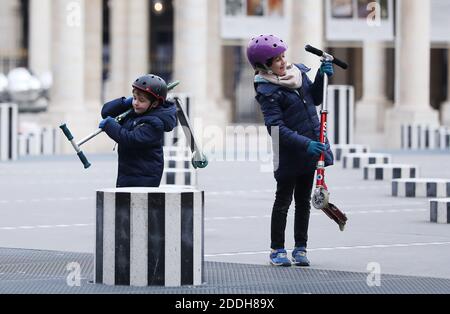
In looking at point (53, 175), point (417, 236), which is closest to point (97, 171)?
point (53, 175)

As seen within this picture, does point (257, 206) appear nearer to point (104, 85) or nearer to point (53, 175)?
point (53, 175)

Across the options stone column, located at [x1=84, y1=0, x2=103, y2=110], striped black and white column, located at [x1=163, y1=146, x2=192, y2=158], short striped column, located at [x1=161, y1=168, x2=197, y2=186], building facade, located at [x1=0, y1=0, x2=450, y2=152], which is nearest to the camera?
short striped column, located at [x1=161, y1=168, x2=197, y2=186]

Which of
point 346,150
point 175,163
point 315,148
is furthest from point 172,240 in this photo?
point 346,150

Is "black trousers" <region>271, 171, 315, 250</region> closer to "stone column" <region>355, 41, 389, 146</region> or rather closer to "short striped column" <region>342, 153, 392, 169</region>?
"short striped column" <region>342, 153, 392, 169</region>

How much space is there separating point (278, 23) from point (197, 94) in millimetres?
3653

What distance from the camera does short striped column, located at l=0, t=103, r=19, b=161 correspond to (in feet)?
113

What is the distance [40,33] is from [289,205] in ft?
154

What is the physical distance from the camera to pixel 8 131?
1363 inches

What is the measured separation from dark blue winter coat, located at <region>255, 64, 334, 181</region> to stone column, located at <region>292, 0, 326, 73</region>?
34.9m

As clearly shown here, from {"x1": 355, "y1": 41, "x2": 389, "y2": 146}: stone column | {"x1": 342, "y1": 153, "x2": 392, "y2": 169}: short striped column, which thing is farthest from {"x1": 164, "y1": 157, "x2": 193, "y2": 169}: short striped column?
{"x1": 355, "y1": 41, "x2": 389, "y2": 146}: stone column

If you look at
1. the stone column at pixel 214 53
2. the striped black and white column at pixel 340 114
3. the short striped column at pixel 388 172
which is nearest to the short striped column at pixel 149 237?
the short striped column at pixel 388 172

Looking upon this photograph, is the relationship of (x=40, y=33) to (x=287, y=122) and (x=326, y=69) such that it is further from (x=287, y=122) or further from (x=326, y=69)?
(x=326, y=69)

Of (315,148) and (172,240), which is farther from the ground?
(315,148)

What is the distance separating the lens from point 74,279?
1110 centimetres
